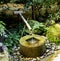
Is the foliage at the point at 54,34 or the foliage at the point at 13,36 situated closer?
the foliage at the point at 13,36

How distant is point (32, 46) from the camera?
23.6ft

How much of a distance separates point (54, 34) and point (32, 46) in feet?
4.27

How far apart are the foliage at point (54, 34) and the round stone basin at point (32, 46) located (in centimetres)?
86

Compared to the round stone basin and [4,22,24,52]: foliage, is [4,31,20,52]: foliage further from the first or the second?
the round stone basin

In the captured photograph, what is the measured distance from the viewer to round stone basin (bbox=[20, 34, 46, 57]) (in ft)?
23.7

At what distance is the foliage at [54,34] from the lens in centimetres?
820

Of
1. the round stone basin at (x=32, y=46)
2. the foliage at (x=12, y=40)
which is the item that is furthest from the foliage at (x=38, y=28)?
the round stone basin at (x=32, y=46)

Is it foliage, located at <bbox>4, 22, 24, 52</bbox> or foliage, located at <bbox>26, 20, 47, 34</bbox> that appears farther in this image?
foliage, located at <bbox>26, 20, 47, 34</bbox>

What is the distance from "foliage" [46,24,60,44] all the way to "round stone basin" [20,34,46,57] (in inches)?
33.9

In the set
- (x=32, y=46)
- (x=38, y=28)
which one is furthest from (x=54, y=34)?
(x=32, y=46)

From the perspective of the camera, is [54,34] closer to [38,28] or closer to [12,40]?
[38,28]

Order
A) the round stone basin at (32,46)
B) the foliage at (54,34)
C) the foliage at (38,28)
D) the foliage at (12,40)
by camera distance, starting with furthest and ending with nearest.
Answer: the foliage at (38,28) → the foliage at (54,34) → the foliage at (12,40) → the round stone basin at (32,46)

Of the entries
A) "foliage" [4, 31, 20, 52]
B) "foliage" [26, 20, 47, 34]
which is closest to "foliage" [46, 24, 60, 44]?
"foliage" [26, 20, 47, 34]

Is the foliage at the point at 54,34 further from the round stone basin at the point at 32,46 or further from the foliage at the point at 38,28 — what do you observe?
the round stone basin at the point at 32,46
